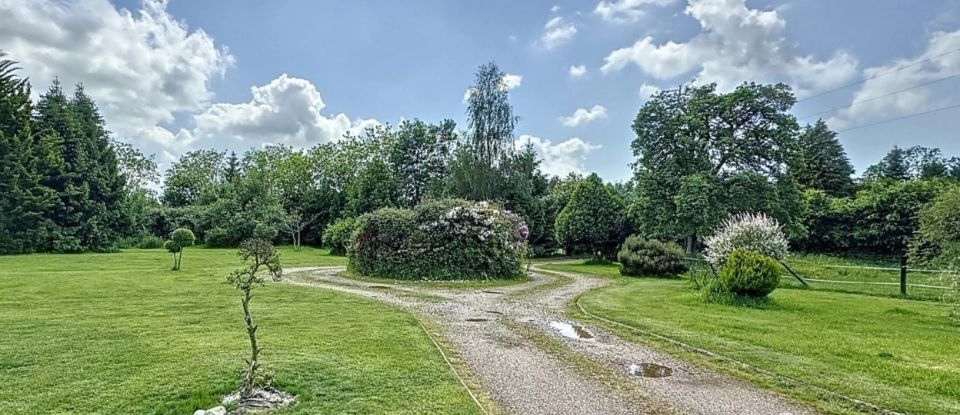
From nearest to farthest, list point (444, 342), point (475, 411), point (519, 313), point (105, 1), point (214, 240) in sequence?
1. point (475, 411)
2. point (444, 342)
3. point (519, 313)
4. point (105, 1)
5. point (214, 240)

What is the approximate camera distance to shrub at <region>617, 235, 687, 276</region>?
18.2 metres

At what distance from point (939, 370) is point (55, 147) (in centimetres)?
3414

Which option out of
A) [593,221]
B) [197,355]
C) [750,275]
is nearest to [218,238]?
[593,221]

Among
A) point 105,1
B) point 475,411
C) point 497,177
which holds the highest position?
point 105,1

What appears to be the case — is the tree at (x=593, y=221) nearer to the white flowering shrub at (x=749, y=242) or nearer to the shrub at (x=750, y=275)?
the white flowering shrub at (x=749, y=242)

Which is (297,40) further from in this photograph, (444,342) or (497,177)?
(497,177)

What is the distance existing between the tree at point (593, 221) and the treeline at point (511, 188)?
73mm

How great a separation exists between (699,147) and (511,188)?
10370mm

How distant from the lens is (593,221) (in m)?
25.5

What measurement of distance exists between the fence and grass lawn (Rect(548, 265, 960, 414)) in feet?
Answer: 3.40

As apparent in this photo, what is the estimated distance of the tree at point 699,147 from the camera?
22234 mm

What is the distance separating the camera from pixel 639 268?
722 inches

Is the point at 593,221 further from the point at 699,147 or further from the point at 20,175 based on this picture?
the point at 20,175

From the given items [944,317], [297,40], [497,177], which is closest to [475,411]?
[944,317]
